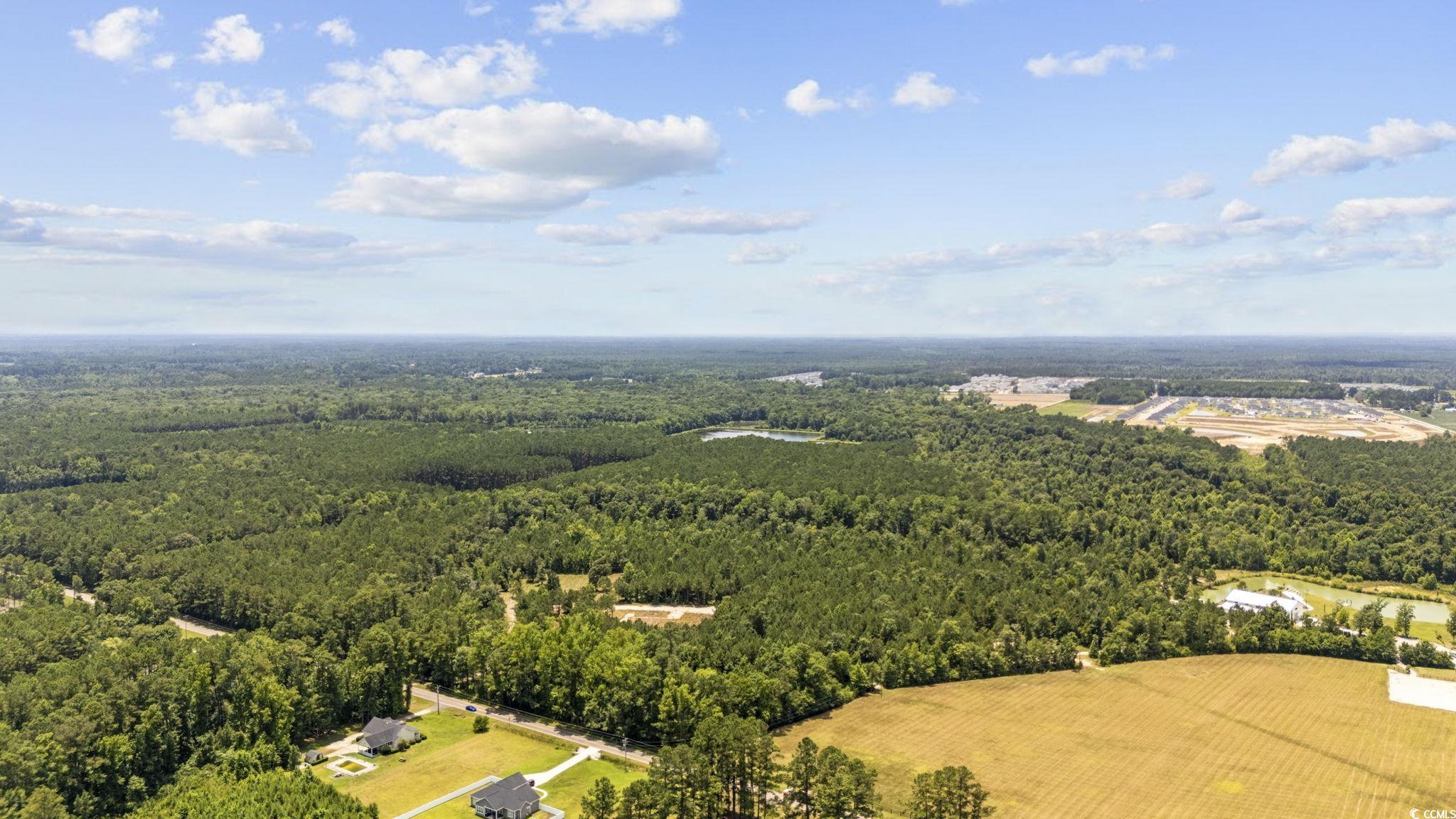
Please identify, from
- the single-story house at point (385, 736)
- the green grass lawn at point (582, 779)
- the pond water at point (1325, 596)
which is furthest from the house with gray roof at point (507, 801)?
the pond water at point (1325, 596)

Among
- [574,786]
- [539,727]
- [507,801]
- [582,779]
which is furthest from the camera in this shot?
[539,727]

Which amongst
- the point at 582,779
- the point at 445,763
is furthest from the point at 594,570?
the point at 582,779

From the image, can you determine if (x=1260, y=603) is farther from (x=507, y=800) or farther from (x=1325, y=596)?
(x=507, y=800)

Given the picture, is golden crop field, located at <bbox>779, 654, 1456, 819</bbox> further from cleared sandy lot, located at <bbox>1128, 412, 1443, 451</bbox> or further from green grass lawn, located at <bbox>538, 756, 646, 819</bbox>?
cleared sandy lot, located at <bbox>1128, 412, 1443, 451</bbox>

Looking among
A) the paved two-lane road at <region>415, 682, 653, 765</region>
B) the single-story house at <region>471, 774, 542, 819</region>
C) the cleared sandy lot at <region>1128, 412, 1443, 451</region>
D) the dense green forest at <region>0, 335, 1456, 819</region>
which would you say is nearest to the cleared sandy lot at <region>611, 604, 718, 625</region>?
the dense green forest at <region>0, 335, 1456, 819</region>

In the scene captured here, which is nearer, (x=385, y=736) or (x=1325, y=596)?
(x=385, y=736)

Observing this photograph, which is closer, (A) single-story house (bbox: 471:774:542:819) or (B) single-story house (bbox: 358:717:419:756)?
(A) single-story house (bbox: 471:774:542:819)

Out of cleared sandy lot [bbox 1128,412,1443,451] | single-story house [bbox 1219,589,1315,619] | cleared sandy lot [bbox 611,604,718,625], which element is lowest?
cleared sandy lot [bbox 611,604,718,625]
